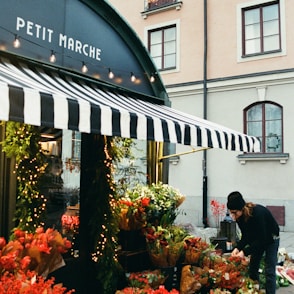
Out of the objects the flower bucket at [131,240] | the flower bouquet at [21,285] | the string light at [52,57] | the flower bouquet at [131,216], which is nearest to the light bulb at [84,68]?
the string light at [52,57]

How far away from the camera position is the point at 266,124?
1201 centimetres

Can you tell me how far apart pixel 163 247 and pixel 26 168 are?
5.80 ft

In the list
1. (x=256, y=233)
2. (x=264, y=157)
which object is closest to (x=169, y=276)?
(x=256, y=233)

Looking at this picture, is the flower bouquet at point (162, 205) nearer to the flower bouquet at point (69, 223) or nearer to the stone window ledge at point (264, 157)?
the flower bouquet at point (69, 223)

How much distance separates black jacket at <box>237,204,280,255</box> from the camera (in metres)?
4.69

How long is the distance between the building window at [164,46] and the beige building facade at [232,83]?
0.11 ft

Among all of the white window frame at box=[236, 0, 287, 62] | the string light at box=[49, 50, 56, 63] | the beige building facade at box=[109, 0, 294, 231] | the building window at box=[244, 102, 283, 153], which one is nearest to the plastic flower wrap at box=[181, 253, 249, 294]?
the string light at box=[49, 50, 56, 63]

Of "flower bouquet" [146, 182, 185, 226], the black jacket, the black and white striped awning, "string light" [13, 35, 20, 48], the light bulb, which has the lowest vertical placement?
the black jacket

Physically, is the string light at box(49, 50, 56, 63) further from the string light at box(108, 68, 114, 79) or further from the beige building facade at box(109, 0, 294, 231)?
the beige building facade at box(109, 0, 294, 231)

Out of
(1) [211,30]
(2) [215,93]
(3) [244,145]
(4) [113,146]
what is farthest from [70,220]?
(1) [211,30]

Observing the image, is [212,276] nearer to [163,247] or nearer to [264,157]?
[163,247]

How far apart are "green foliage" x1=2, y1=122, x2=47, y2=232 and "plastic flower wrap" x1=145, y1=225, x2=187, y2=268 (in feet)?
4.24

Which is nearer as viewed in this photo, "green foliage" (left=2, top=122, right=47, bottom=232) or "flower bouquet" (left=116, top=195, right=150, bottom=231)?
"green foliage" (left=2, top=122, right=47, bottom=232)

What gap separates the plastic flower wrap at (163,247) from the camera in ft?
15.1
